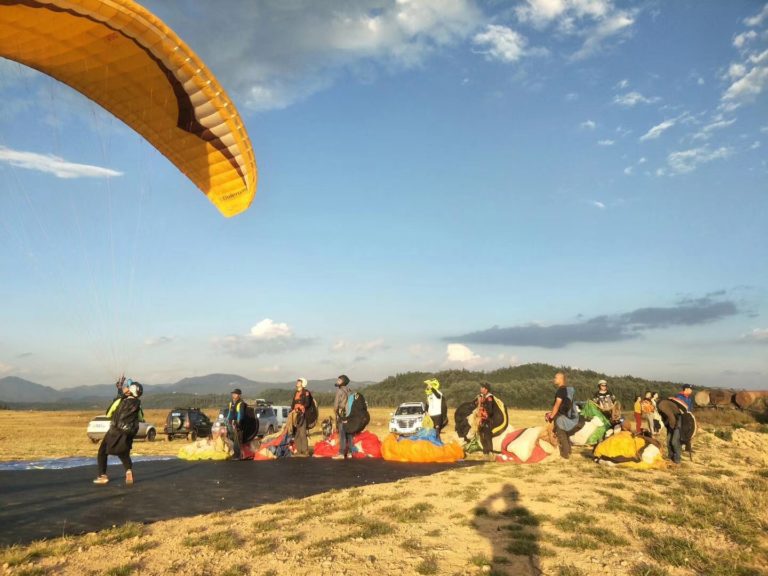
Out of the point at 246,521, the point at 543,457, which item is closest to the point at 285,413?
the point at 543,457

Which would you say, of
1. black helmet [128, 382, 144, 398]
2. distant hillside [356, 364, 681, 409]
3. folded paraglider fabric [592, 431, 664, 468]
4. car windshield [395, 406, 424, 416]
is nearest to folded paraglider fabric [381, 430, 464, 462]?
folded paraglider fabric [592, 431, 664, 468]

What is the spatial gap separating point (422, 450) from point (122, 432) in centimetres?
715

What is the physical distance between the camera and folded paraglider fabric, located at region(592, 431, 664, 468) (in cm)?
1113

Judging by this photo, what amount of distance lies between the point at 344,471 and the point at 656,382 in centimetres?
7645

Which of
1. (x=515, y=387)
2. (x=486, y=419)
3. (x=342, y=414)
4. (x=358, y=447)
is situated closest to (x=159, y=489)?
(x=342, y=414)

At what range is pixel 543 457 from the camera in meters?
12.3

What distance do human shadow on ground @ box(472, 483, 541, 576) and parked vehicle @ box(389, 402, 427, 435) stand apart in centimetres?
1415

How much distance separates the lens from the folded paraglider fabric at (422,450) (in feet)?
43.0

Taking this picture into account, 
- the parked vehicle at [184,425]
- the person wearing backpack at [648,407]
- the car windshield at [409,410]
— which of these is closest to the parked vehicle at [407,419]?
the car windshield at [409,410]

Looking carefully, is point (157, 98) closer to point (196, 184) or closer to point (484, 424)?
point (196, 184)

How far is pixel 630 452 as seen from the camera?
11352 mm

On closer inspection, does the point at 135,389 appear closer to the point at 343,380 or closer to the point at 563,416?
the point at 343,380

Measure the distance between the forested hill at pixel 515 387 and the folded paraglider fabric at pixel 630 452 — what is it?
149 ft

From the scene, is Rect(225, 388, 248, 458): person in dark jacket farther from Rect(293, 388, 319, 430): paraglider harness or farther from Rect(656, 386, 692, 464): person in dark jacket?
Rect(656, 386, 692, 464): person in dark jacket
